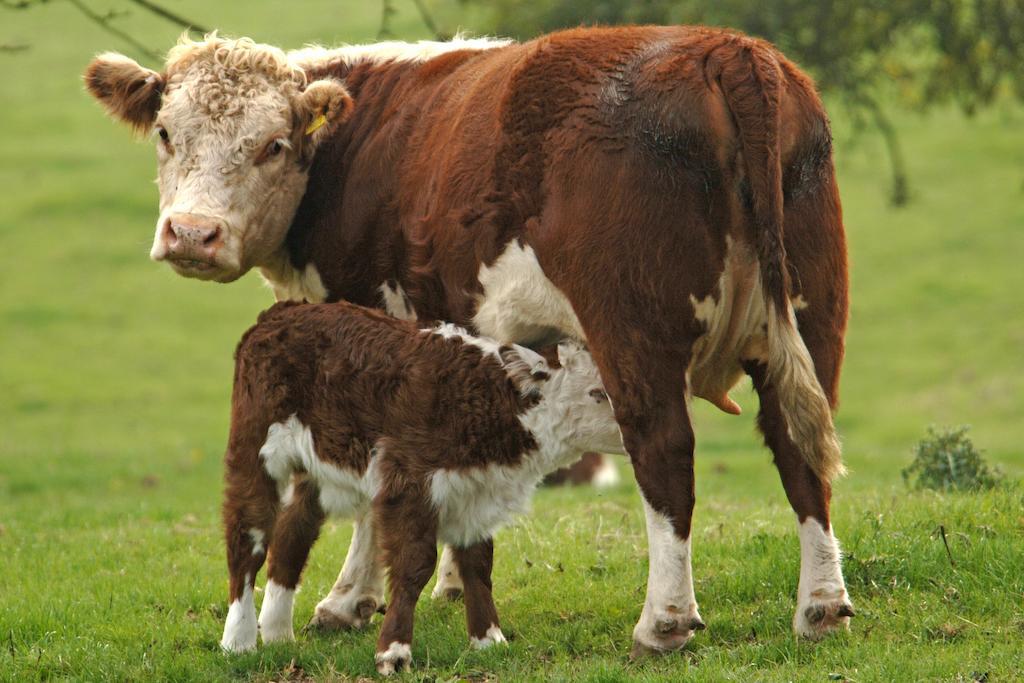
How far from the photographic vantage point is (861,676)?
206 inches

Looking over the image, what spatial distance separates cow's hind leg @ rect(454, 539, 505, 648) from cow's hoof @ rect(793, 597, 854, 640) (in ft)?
4.20

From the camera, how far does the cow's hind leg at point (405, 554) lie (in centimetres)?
581

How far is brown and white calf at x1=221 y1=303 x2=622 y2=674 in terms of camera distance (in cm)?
584

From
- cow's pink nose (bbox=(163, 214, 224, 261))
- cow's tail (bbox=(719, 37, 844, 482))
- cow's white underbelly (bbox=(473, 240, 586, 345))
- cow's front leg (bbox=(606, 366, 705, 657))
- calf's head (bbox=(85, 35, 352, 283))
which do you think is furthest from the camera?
calf's head (bbox=(85, 35, 352, 283))

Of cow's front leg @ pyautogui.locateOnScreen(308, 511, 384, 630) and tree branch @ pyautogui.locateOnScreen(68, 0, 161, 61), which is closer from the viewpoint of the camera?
cow's front leg @ pyautogui.locateOnScreen(308, 511, 384, 630)

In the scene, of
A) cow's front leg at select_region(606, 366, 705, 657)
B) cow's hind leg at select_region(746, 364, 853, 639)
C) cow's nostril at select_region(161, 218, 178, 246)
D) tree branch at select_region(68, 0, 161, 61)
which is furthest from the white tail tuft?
tree branch at select_region(68, 0, 161, 61)

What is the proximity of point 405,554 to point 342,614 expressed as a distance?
1158 mm

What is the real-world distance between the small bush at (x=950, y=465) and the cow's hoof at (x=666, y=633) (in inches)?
129

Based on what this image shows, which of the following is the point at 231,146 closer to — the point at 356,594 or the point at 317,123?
the point at 317,123

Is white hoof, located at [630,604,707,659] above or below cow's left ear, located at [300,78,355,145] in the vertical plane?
below

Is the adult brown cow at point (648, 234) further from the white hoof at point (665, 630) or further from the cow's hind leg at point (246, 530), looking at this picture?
the cow's hind leg at point (246, 530)

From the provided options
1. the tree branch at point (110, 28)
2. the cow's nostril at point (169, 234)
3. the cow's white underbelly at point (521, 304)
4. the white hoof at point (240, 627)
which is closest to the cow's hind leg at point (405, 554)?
the white hoof at point (240, 627)

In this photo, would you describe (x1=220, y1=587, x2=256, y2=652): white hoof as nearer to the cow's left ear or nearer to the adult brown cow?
the adult brown cow

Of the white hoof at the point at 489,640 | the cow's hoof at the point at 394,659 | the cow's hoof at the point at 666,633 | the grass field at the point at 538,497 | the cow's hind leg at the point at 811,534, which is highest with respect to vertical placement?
the cow's hind leg at the point at 811,534
